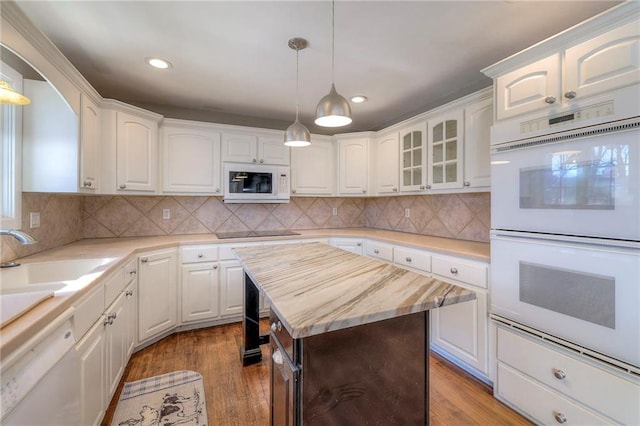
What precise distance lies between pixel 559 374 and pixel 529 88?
1.57 meters

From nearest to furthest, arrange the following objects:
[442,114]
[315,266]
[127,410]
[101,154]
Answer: [315,266], [127,410], [101,154], [442,114]

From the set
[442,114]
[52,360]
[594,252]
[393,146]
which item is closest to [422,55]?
[442,114]

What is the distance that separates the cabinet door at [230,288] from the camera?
9.18 feet

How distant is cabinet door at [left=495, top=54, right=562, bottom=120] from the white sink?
8.12 feet

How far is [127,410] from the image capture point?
1.67 meters

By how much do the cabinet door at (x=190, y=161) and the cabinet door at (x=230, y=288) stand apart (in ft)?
2.78

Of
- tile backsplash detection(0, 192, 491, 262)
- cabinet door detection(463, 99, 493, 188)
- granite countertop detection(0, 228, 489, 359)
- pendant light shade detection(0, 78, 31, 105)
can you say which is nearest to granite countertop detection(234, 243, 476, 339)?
granite countertop detection(0, 228, 489, 359)

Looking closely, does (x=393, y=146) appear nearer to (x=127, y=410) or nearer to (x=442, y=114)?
(x=442, y=114)

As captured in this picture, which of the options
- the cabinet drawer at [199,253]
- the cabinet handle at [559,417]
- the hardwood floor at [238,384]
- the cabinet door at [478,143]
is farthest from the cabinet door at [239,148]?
the cabinet handle at [559,417]

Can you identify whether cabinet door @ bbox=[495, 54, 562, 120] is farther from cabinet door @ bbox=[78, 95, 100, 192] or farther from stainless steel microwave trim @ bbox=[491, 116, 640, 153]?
cabinet door @ bbox=[78, 95, 100, 192]

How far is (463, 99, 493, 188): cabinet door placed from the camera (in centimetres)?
214

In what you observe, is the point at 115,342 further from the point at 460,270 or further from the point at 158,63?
the point at 460,270

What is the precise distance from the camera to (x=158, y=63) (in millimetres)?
2143

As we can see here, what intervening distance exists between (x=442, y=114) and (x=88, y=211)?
140 inches
